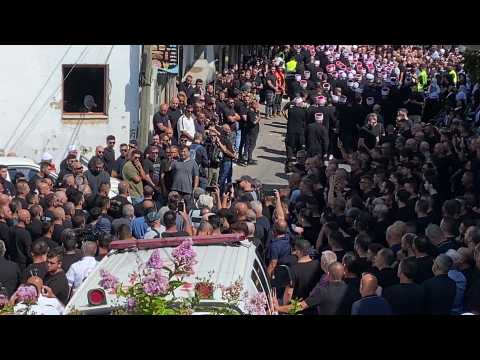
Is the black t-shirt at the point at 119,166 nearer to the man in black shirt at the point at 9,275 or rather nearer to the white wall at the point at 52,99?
the white wall at the point at 52,99

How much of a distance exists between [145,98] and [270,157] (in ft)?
7.57

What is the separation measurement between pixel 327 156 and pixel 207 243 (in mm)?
8182

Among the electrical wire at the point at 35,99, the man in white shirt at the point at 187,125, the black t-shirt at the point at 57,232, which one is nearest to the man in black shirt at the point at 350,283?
the black t-shirt at the point at 57,232

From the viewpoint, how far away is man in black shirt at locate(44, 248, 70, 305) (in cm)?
882

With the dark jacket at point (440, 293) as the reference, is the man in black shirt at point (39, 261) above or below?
below

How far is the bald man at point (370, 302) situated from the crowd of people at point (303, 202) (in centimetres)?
1

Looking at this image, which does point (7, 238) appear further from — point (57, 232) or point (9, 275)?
point (9, 275)

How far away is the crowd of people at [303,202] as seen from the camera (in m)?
8.44

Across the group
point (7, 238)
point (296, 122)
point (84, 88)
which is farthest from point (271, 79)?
point (7, 238)

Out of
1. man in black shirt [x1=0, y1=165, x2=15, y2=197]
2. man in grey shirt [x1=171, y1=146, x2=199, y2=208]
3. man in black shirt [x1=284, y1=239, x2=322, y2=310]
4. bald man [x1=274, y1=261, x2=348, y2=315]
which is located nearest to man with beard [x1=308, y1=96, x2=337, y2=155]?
man in grey shirt [x1=171, y1=146, x2=199, y2=208]

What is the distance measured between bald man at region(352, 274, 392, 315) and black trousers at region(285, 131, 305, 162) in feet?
29.6

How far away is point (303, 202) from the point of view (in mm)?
A: 11789

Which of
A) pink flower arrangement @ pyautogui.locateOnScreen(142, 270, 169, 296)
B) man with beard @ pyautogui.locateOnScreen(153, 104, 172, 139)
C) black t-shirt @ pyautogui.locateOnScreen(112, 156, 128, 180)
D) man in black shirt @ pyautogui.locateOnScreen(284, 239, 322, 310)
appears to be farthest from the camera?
man with beard @ pyautogui.locateOnScreen(153, 104, 172, 139)

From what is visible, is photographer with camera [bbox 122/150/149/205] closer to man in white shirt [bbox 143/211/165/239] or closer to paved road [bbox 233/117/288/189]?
paved road [bbox 233/117/288/189]
